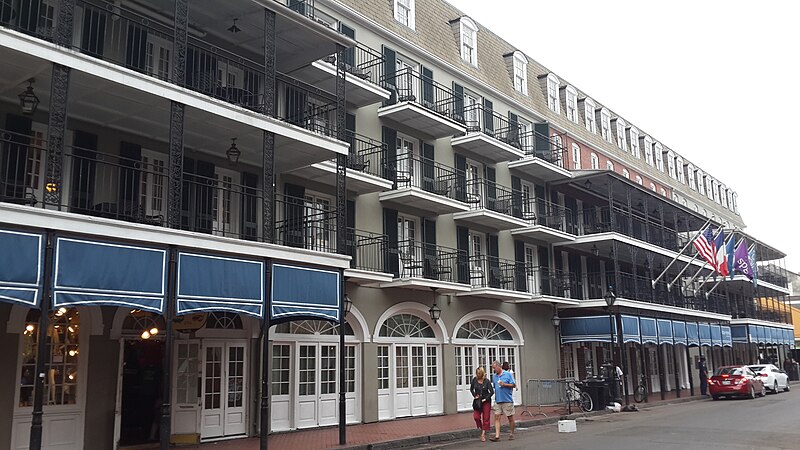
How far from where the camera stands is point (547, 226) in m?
28.5

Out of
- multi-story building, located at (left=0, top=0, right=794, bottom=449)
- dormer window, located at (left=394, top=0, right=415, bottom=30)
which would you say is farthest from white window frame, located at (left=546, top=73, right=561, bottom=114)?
dormer window, located at (left=394, top=0, right=415, bottom=30)

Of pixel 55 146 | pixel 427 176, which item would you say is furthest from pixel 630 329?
pixel 55 146

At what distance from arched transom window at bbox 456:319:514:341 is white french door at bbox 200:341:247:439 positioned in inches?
350

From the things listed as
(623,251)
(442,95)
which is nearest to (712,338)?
(623,251)

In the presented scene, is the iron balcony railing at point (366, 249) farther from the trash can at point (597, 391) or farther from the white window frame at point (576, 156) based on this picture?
the white window frame at point (576, 156)

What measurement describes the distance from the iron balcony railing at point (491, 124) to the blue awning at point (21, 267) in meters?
16.6

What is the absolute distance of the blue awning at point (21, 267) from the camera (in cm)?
1003

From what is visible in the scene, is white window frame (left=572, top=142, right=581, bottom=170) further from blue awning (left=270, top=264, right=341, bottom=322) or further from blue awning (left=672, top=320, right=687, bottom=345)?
blue awning (left=270, top=264, right=341, bottom=322)

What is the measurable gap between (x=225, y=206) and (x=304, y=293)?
3441 millimetres

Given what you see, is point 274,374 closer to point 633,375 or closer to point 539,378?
point 539,378

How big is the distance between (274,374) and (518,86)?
59.1ft

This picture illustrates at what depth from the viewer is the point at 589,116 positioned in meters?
36.2

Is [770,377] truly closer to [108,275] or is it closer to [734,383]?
[734,383]

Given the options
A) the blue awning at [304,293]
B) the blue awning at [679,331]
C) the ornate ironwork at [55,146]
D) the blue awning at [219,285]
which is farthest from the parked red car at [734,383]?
the ornate ironwork at [55,146]
